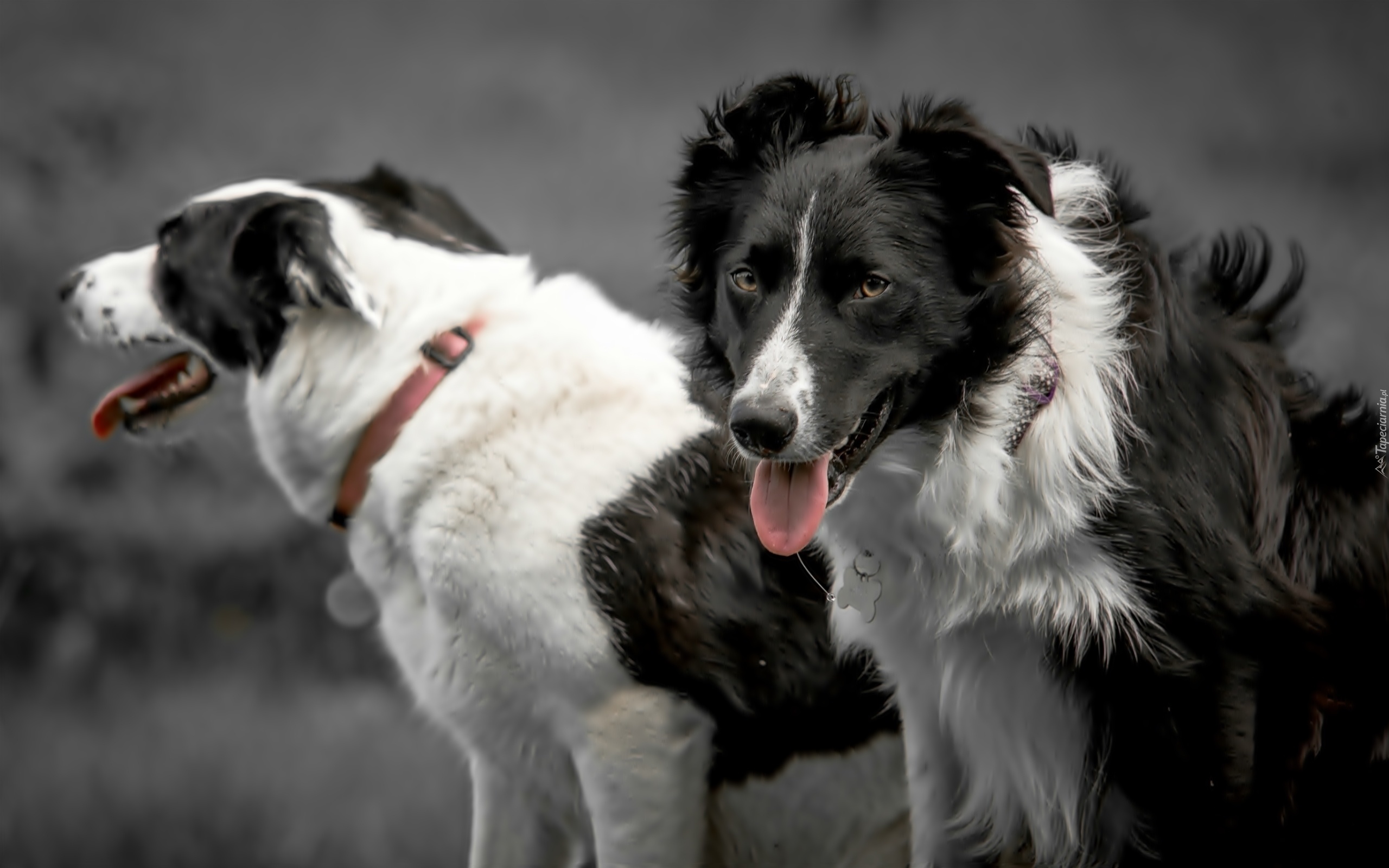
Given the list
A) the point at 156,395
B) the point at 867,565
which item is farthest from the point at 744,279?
the point at 156,395

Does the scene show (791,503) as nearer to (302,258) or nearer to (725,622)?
(725,622)

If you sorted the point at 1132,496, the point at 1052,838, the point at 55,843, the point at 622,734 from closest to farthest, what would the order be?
the point at 1132,496, the point at 1052,838, the point at 622,734, the point at 55,843

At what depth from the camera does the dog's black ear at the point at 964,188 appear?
1.92 metres

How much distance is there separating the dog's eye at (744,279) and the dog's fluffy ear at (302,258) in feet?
3.72

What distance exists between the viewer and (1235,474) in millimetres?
2004

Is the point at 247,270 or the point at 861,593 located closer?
the point at 861,593

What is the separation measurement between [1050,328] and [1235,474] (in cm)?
42

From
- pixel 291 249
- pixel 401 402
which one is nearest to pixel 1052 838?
pixel 401 402

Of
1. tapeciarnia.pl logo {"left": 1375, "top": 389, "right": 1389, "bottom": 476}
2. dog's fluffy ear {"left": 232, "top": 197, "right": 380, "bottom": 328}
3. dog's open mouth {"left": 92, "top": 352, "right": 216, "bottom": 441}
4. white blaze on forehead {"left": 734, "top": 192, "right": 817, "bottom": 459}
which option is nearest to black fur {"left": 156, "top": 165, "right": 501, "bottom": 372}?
dog's fluffy ear {"left": 232, "top": 197, "right": 380, "bottom": 328}

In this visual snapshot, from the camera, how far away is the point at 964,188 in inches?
77.1

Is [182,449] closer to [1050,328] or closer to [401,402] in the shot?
[401,402]

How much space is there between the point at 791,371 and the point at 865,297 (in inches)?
7.7

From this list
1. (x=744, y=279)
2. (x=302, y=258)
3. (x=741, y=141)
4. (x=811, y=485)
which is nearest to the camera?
(x=811, y=485)

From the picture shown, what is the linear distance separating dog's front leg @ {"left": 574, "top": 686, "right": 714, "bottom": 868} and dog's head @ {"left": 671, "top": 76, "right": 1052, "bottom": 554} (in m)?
0.83
